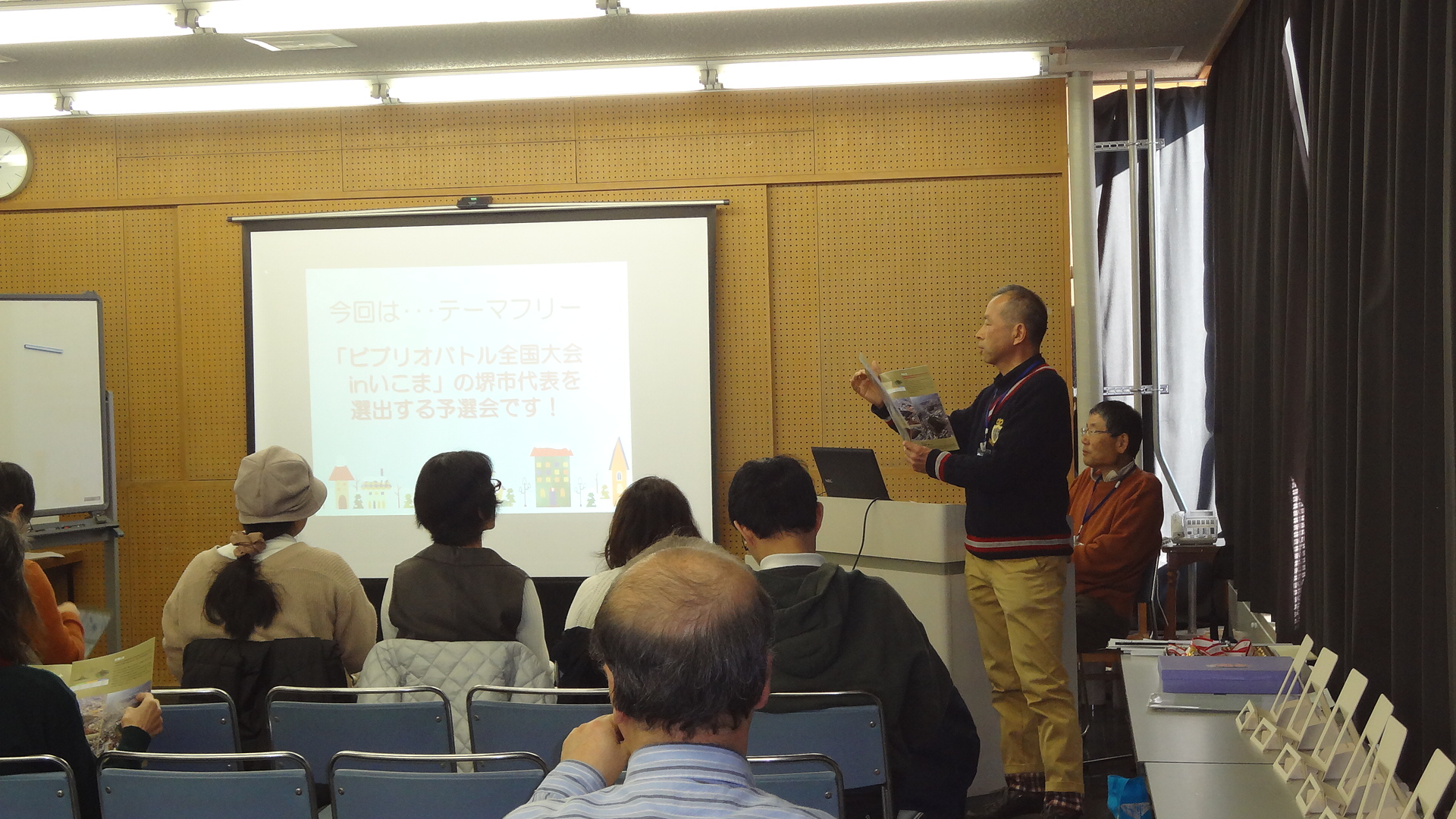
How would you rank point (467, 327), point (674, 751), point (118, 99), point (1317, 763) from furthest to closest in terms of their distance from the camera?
1. point (467, 327)
2. point (118, 99)
3. point (1317, 763)
4. point (674, 751)

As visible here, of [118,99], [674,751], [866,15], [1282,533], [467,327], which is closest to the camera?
[674,751]

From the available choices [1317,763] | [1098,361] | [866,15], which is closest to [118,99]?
[866,15]

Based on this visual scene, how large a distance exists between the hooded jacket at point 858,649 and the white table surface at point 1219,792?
1.38ft

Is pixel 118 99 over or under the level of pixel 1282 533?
over

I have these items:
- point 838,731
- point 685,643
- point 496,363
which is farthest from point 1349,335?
point 496,363

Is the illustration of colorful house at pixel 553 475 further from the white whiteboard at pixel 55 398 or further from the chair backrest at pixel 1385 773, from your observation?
the chair backrest at pixel 1385 773

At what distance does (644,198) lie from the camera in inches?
208

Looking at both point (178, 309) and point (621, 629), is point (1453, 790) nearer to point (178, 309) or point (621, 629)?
point (621, 629)

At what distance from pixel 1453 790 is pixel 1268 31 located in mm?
2787

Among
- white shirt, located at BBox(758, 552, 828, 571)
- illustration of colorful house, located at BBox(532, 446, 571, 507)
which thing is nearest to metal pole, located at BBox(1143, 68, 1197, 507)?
illustration of colorful house, located at BBox(532, 446, 571, 507)

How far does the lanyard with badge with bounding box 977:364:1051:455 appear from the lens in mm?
3375

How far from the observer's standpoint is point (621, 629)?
1165 millimetres

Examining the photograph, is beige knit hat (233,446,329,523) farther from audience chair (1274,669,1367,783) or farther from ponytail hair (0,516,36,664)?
audience chair (1274,669,1367,783)

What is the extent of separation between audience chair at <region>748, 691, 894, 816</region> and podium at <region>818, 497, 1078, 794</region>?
1369 mm
